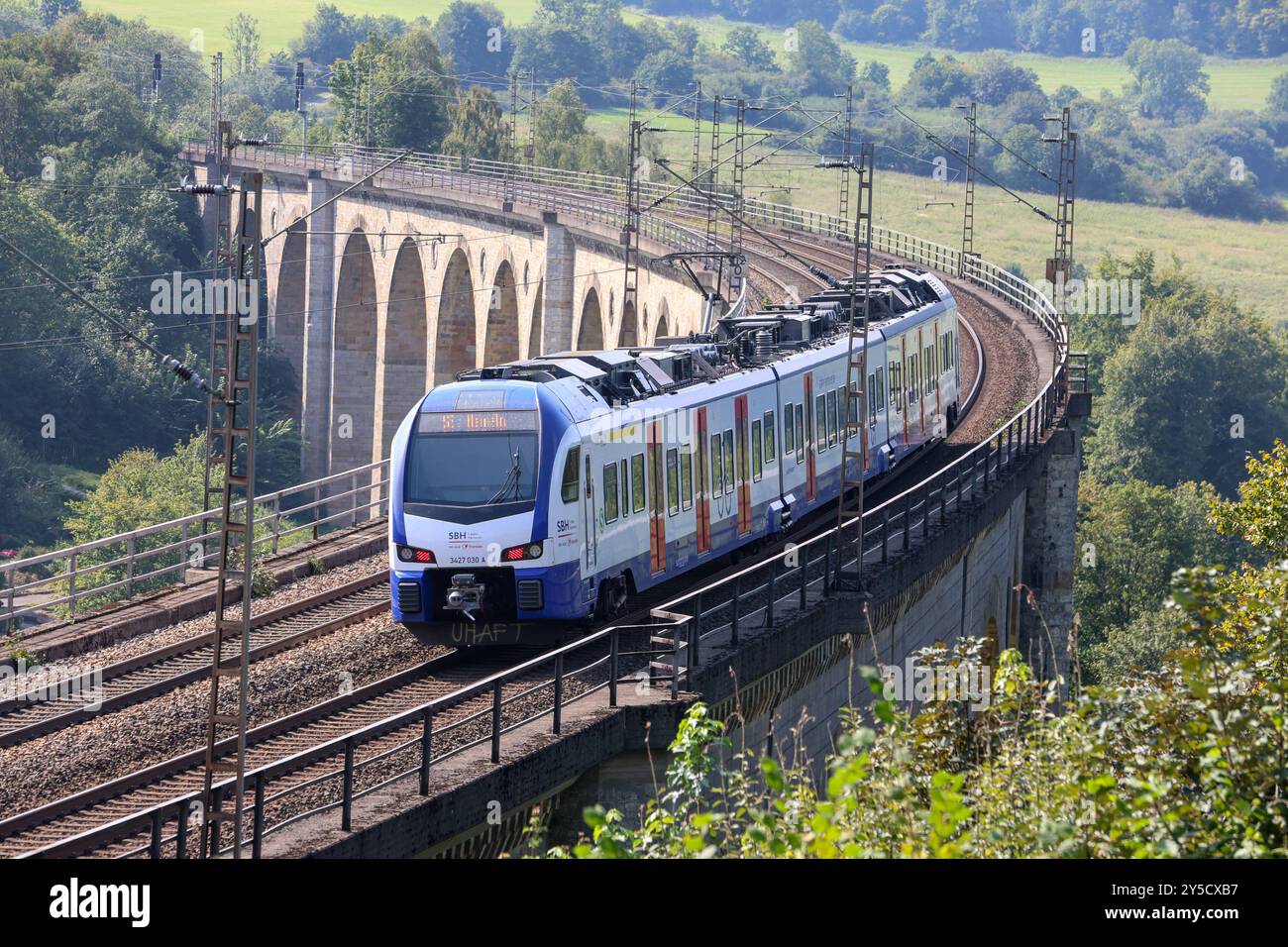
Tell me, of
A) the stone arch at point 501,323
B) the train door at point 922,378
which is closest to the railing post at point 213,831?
the train door at point 922,378

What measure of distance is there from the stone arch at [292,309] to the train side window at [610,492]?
72643 mm

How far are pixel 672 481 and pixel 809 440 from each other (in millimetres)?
5934

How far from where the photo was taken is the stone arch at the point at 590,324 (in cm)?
6288

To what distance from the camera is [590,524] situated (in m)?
20.5

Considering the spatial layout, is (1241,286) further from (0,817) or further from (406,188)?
(0,817)

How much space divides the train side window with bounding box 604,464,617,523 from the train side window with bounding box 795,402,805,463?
6943mm

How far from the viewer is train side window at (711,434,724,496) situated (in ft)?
79.6

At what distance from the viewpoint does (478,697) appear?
1844 centimetres

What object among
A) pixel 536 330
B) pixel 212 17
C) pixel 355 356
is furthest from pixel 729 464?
pixel 212 17

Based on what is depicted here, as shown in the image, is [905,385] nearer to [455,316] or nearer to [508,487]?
[508,487]

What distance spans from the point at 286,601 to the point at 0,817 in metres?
8.30

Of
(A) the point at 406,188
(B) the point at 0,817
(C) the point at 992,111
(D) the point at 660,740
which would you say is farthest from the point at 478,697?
(C) the point at 992,111
